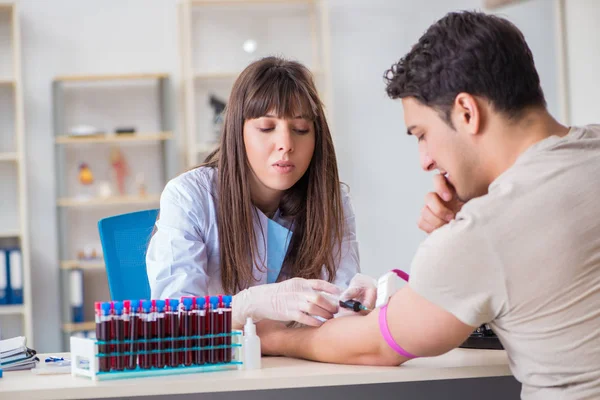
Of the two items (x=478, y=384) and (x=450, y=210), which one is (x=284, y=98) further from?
A: (x=478, y=384)

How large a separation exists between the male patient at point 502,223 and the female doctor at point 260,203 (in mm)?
592

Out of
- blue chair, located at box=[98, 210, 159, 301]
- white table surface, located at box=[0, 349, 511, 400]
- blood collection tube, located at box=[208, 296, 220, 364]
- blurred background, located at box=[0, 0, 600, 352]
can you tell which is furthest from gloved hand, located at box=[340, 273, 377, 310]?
blurred background, located at box=[0, 0, 600, 352]

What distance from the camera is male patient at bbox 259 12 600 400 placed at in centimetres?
117

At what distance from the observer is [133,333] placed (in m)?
1.33

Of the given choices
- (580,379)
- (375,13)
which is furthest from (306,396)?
(375,13)

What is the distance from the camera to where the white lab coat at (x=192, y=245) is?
1755mm

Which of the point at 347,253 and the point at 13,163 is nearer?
the point at 347,253

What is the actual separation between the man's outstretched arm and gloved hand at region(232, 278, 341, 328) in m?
0.03

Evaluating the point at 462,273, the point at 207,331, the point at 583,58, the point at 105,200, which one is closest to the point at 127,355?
the point at 207,331

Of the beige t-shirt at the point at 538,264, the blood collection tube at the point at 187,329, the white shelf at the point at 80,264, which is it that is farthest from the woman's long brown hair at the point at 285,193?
the white shelf at the point at 80,264

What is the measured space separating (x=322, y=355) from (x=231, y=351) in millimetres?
169

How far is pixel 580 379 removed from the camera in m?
1.19

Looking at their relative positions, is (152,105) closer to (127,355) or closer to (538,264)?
(127,355)

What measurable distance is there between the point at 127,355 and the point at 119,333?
0.13ft
